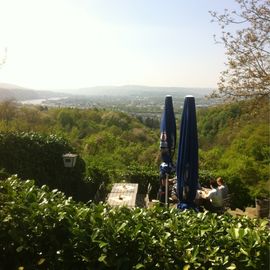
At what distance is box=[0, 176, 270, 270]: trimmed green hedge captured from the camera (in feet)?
10.1

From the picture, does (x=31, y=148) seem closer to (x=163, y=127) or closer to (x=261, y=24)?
(x=163, y=127)

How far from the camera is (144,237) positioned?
318 cm

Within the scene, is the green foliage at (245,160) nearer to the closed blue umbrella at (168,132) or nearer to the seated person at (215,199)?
the closed blue umbrella at (168,132)

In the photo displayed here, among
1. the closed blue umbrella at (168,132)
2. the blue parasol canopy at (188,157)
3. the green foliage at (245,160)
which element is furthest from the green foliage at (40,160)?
the blue parasol canopy at (188,157)

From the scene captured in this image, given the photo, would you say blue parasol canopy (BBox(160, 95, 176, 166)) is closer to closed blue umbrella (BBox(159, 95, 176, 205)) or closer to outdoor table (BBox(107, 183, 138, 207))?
closed blue umbrella (BBox(159, 95, 176, 205))

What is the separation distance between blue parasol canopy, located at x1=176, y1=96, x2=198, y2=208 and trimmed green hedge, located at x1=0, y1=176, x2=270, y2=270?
7.34ft

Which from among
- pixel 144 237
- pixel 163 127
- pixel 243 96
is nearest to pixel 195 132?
pixel 163 127

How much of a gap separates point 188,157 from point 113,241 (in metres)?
2.85

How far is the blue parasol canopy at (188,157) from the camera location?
18.5 ft

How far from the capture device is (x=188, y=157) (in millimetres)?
5734

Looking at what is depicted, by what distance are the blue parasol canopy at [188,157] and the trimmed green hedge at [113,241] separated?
224cm

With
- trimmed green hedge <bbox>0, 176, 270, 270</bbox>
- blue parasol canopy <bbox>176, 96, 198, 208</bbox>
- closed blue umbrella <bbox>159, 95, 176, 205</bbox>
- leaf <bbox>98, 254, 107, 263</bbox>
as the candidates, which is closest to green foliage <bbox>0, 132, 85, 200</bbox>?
closed blue umbrella <bbox>159, 95, 176, 205</bbox>

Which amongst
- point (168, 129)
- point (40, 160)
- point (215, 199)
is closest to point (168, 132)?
point (168, 129)

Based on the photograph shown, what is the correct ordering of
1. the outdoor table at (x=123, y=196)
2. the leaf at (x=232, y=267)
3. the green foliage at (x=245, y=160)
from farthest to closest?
the green foliage at (x=245, y=160) → the outdoor table at (x=123, y=196) → the leaf at (x=232, y=267)
